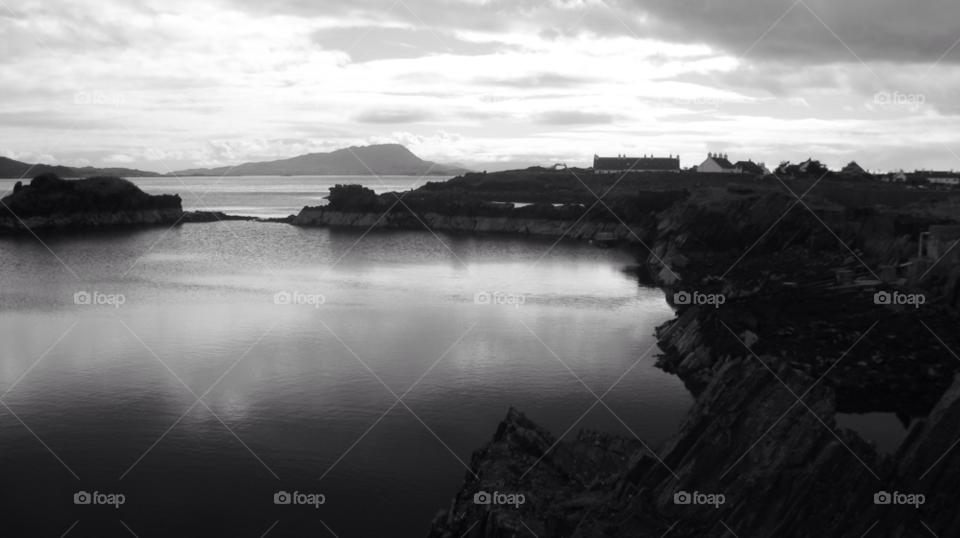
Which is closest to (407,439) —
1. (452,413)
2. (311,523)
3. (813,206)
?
(452,413)

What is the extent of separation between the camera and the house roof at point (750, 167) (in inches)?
4233

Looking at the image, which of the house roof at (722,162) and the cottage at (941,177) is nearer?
the cottage at (941,177)

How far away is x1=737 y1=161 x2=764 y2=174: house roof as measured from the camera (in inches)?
4233

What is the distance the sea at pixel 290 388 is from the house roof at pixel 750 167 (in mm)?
69283

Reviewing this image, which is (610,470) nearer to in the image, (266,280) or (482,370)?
(482,370)

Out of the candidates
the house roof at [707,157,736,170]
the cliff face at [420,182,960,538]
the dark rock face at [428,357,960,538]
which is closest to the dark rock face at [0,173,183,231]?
the cliff face at [420,182,960,538]

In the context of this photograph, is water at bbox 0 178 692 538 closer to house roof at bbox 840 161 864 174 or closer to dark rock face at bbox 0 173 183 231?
dark rock face at bbox 0 173 183 231

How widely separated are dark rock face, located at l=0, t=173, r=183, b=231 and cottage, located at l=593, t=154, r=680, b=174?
68673 mm

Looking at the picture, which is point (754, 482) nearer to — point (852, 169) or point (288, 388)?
point (288, 388)

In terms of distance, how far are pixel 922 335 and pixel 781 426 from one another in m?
15.4

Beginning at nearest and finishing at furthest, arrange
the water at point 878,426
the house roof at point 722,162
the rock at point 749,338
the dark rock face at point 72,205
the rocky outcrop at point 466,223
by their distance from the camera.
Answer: the water at point 878,426 < the rock at point 749,338 < the rocky outcrop at point 466,223 < the dark rock face at point 72,205 < the house roof at point 722,162

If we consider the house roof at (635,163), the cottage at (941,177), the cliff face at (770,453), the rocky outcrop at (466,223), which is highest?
the house roof at (635,163)

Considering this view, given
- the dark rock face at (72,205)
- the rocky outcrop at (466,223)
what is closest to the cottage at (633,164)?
the rocky outcrop at (466,223)

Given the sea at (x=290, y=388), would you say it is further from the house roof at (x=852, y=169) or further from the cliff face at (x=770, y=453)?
the house roof at (x=852, y=169)
